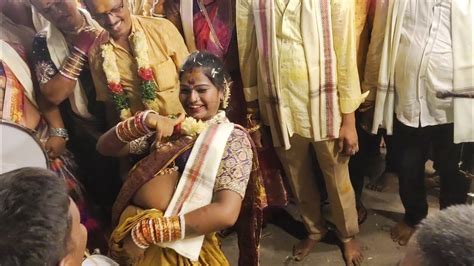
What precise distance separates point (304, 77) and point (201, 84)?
0.48 metres

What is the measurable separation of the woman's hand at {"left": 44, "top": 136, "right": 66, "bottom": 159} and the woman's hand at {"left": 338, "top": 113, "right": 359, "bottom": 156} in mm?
1106

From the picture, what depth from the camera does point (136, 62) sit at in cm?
180

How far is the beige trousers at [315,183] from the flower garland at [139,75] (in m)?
0.65

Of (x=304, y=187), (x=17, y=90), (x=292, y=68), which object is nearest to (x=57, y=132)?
(x=17, y=90)

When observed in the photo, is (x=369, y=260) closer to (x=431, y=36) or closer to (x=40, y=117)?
(x=431, y=36)

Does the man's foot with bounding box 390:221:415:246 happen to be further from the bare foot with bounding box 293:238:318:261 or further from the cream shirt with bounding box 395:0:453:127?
the cream shirt with bounding box 395:0:453:127

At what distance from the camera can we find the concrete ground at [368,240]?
2.33 metres

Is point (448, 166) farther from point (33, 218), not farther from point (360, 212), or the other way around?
point (33, 218)

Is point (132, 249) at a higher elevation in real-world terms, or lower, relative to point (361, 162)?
higher

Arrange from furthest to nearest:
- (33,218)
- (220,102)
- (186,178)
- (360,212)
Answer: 1. (360,212)
2. (220,102)
3. (186,178)
4. (33,218)

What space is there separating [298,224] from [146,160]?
47.3 inches

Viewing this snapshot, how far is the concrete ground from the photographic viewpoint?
2328 mm

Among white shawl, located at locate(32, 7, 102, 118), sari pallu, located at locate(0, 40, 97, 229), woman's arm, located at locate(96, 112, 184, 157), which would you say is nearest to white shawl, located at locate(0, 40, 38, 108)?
sari pallu, located at locate(0, 40, 97, 229)

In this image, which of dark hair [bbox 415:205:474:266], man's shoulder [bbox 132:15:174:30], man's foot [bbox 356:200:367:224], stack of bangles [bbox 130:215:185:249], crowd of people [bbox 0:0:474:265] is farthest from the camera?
man's foot [bbox 356:200:367:224]
